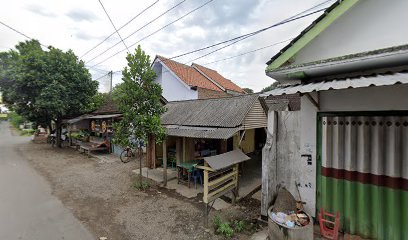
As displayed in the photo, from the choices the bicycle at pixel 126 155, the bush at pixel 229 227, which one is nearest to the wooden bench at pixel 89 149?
the bicycle at pixel 126 155

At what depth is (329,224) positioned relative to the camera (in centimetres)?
406

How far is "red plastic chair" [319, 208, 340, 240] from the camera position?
12.5 feet

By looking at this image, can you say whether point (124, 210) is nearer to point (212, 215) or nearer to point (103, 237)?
point (103, 237)

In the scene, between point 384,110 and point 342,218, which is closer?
point 384,110

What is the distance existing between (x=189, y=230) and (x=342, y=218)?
3434mm

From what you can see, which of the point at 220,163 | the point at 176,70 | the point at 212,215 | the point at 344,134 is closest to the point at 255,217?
the point at 212,215

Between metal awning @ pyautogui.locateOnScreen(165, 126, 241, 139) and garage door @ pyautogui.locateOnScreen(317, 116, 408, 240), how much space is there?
3040mm

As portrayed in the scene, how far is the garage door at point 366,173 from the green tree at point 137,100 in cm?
561

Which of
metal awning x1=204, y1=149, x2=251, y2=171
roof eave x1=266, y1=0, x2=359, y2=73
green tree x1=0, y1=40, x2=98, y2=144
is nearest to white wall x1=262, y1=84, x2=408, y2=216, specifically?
roof eave x1=266, y1=0, x2=359, y2=73

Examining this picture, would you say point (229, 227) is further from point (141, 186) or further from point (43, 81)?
point (43, 81)

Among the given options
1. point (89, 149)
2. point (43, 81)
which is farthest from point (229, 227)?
point (43, 81)

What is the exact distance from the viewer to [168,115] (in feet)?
35.1

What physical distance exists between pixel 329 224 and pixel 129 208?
5.50m

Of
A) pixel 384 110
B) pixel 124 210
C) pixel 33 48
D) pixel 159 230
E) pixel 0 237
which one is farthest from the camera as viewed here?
pixel 33 48
